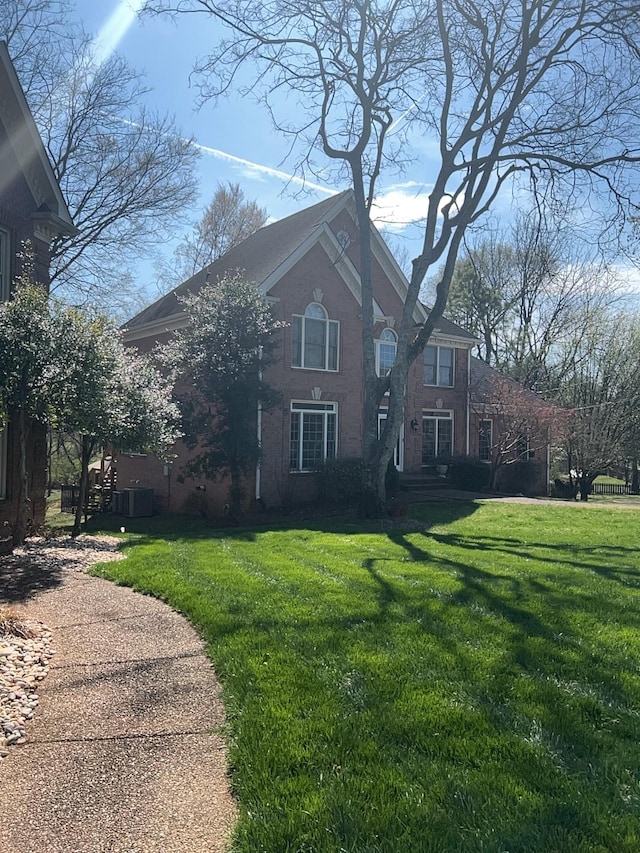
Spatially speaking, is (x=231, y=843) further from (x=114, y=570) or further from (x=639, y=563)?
(x=639, y=563)

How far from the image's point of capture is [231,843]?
2.79 m

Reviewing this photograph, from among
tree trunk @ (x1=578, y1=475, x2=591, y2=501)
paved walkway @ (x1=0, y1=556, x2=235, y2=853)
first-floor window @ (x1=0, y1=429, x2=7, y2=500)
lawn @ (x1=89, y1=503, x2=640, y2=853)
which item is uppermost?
first-floor window @ (x1=0, y1=429, x2=7, y2=500)

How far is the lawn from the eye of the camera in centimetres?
285

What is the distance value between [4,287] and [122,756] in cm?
1044

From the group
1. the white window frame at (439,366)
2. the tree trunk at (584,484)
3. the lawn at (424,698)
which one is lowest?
the lawn at (424,698)

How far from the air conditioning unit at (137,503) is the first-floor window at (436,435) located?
10.1 meters

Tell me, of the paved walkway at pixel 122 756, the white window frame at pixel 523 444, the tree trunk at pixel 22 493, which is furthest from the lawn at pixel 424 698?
the white window frame at pixel 523 444

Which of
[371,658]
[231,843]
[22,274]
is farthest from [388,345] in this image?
[231,843]

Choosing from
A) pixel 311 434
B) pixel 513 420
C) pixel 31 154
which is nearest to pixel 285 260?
pixel 311 434

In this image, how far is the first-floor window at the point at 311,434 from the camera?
1895 cm

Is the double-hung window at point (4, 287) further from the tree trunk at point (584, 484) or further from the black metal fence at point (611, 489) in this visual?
the black metal fence at point (611, 489)

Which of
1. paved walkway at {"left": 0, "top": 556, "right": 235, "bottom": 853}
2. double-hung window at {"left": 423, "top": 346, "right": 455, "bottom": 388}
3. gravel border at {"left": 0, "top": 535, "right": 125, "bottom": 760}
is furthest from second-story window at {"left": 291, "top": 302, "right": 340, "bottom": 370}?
paved walkway at {"left": 0, "top": 556, "right": 235, "bottom": 853}

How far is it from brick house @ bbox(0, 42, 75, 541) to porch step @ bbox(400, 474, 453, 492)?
11594 mm

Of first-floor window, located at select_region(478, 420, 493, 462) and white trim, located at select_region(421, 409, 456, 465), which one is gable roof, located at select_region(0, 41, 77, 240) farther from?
first-floor window, located at select_region(478, 420, 493, 462)
